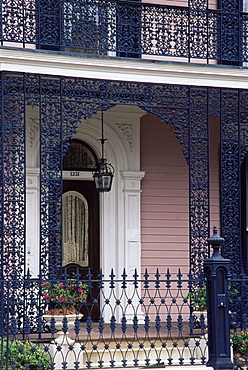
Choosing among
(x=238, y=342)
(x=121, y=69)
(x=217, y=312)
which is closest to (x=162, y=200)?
(x=121, y=69)

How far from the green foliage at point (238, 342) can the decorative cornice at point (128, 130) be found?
12.8ft

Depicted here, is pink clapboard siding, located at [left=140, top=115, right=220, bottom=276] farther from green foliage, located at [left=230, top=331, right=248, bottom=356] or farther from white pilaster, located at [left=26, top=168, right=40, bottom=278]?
green foliage, located at [left=230, top=331, right=248, bottom=356]

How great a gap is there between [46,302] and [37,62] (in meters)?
3.19

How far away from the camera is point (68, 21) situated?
34.3 ft

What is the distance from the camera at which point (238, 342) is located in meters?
9.93

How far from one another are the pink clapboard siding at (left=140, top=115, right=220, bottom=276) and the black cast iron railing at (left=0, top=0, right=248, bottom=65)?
172 centimetres

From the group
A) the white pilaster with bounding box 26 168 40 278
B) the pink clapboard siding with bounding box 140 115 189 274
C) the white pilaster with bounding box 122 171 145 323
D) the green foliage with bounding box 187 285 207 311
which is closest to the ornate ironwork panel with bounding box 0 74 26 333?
the white pilaster with bounding box 26 168 40 278

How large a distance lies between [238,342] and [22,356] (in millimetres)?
3021

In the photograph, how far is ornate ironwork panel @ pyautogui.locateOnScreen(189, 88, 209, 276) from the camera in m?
10.8

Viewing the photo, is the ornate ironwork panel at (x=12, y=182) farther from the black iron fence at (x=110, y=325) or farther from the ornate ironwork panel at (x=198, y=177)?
the ornate ironwork panel at (x=198, y=177)

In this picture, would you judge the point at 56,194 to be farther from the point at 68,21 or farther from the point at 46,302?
the point at 68,21

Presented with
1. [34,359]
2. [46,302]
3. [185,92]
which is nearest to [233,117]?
[185,92]

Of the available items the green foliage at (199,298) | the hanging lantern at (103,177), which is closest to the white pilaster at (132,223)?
the hanging lantern at (103,177)

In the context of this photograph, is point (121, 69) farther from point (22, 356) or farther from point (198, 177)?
point (22, 356)
